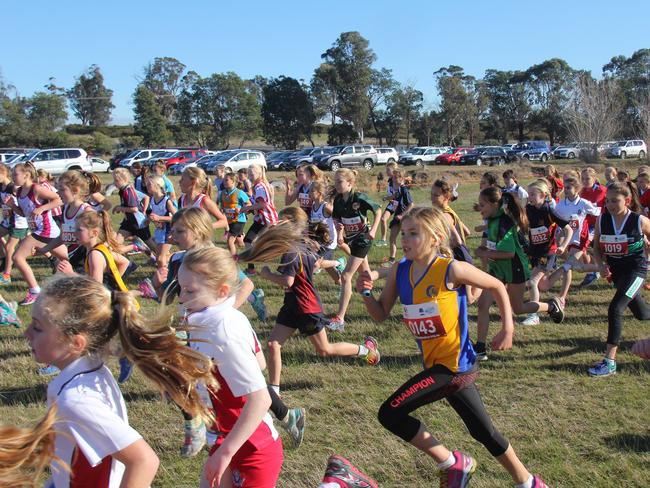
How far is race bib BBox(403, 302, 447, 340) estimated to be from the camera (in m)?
3.50

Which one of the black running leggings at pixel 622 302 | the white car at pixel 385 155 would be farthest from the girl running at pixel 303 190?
the white car at pixel 385 155

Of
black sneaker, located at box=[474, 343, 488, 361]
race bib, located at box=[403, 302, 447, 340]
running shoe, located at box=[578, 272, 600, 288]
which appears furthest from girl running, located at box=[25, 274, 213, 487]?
running shoe, located at box=[578, 272, 600, 288]

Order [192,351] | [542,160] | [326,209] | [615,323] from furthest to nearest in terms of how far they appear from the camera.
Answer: [542,160]
[326,209]
[615,323]
[192,351]

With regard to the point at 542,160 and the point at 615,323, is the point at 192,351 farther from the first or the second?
the point at 542,160

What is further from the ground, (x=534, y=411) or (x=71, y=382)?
(x=71, y=382)

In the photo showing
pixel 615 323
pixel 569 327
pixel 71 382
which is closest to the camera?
pixel 71 382

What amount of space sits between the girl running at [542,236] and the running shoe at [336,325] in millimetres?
2173

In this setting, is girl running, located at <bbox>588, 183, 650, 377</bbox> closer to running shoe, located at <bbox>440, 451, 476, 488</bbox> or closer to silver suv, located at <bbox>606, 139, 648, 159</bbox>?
running shoe, located at <bbox>440, 451, 476, 488</bbox>

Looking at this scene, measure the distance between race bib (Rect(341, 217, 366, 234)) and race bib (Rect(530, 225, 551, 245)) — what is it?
2.04 metres

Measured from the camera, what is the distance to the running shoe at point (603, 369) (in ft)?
18.3

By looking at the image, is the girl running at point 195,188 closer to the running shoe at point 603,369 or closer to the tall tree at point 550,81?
the running shoe at point 603,369

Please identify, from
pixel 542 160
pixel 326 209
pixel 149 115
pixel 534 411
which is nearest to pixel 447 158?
pixel 542 160

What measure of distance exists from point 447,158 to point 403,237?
43897 millimetres

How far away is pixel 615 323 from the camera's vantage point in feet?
18.4
